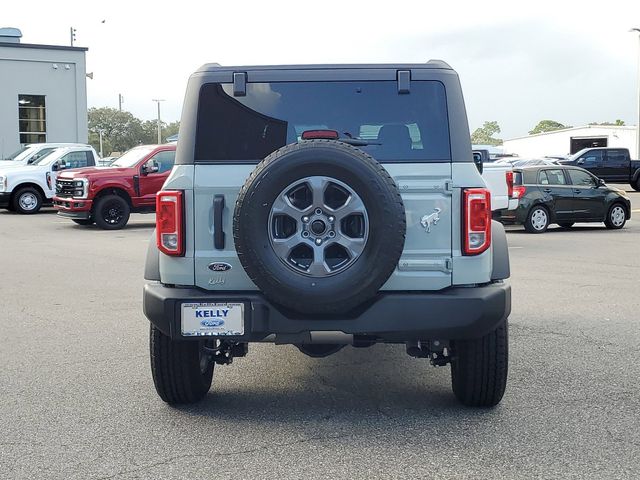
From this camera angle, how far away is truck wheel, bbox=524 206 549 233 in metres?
18.3

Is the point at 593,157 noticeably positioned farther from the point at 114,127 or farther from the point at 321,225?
the point at 114,127

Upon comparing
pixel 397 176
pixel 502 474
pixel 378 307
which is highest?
pixel 397 176

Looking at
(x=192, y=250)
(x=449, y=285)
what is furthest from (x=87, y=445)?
(x=449, y=285)

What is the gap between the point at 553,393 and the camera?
5.60m

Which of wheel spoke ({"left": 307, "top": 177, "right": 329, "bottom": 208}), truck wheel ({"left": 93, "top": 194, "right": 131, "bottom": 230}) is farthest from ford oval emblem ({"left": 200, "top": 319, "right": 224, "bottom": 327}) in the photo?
truck wheel ({"left": 93, "top": 194, "right": 131, "bottom": 230})

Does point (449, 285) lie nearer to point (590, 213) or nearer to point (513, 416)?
point (513, 416)

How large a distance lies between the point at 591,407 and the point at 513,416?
A: 0.52 m

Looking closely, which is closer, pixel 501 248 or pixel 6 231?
pixel 501 248

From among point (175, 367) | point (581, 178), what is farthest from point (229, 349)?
point (581, 178)

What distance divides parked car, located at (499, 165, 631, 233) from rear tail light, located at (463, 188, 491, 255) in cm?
1360

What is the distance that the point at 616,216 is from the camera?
1923 cm

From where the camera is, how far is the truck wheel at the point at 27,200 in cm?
2344

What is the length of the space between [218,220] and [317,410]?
132cm

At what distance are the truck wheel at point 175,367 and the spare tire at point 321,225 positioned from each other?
873 mm
